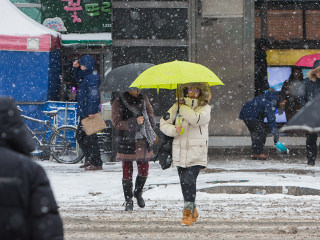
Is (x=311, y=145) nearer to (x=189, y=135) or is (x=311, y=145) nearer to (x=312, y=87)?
(x=312, y=87)

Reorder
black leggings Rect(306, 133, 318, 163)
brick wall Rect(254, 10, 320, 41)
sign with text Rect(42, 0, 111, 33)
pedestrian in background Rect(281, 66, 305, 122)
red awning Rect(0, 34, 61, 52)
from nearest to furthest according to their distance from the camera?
black leggings Rect(306, 133, 318, 163)
red awning Rect(0, 34, 61, 52)
pedestrian in background Rect(281, 66, 305, 122)
brick wall Rect(254, 10, 320, 41)
sign with text Rect(42, 0, 111, 33)

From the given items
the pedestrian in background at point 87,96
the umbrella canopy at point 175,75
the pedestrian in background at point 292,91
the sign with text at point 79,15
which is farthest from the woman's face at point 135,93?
the sign with text at point 79,15

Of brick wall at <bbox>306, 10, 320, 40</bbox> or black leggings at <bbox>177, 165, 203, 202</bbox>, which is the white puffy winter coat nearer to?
black leggings at <bbox>177, 165, 203, 202</bbox>

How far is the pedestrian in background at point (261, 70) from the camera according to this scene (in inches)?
598

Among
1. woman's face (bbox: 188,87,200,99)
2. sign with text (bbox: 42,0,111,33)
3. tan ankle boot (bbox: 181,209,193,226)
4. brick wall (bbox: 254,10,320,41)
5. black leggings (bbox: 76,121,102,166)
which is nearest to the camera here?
tan ankle boot (bbox: 181,209,193,226)

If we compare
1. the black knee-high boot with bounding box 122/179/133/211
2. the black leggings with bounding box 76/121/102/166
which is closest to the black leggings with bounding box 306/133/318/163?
the black leggings with bounding box 76/121/102/166

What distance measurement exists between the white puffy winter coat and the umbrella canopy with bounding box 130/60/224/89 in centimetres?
30

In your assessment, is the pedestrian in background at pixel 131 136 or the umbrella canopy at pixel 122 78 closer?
the pedestrian in background at pixel 131 136

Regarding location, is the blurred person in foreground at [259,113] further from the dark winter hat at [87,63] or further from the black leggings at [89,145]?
the dark winter hat at [87,63]

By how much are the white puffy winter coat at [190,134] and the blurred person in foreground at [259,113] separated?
682 cm

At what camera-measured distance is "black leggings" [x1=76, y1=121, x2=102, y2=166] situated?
12.2 m

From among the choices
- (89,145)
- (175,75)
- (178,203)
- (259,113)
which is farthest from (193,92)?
(259,113)

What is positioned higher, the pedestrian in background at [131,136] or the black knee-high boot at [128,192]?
the pedestrian in background at [131,136]

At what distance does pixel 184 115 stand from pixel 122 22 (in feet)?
23.9
